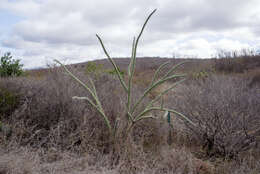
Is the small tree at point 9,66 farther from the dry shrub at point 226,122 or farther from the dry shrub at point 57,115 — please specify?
the dry shrub at point 226,122

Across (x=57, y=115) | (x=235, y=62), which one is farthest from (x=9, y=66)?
(x=235, y=62)

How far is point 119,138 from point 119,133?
0.26 feet

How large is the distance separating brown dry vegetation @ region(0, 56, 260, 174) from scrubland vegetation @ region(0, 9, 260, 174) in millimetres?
15

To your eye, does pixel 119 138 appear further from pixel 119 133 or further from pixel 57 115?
pixel 57 115

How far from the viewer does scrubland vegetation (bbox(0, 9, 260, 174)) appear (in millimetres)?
3586

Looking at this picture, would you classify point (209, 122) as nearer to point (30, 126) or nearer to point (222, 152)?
point (222, 152)

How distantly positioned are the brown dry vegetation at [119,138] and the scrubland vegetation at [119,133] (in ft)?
0.05

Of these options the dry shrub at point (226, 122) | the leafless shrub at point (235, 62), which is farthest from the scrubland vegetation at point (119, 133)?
the leafless shrub at point (235, 62)

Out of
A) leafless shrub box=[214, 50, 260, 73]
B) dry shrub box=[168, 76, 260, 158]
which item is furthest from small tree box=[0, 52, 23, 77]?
leafless shrub box=[214, 50, 260, 73]

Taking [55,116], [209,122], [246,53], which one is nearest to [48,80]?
[55,116]

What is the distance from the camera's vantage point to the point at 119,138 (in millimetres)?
3869

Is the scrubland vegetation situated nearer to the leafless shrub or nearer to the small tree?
the small tree

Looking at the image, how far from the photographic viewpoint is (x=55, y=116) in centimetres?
470

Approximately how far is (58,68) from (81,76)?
0.54 metres
